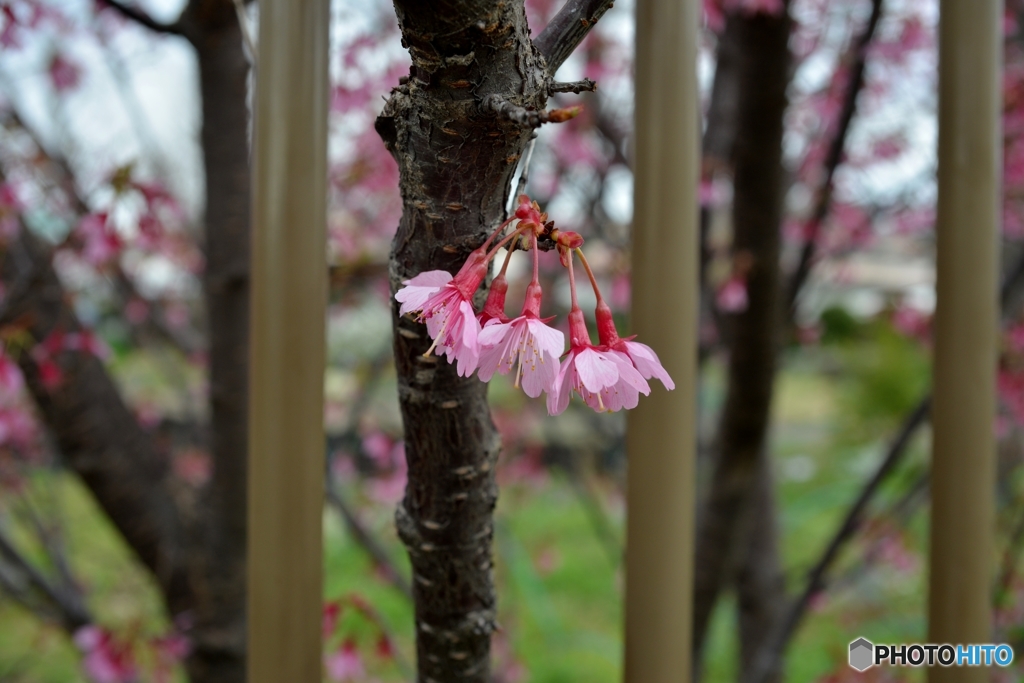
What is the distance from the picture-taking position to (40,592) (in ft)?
5.26

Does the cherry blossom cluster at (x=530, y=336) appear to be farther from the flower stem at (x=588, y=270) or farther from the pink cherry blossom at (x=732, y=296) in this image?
the pink cherry blossom at (x=732, y=296)

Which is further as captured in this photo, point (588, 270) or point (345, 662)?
point (345, 662)

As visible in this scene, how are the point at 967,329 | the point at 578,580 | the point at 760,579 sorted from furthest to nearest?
the point at 578,580 → the point at 760,579 → the point at 967,329

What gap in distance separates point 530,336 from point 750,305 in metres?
0.93

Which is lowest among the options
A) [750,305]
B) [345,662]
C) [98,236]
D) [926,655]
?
[345,662]

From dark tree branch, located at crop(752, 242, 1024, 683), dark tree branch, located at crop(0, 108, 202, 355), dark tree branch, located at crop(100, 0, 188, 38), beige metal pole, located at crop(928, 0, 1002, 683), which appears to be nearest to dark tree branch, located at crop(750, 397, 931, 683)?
dark tree branch, located at crop(752, 242, 1024, 683)

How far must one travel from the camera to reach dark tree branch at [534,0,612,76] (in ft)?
1.43

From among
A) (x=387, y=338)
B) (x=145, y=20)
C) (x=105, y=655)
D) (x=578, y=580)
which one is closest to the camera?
(x=145, y=20)

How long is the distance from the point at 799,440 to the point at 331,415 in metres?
3.84

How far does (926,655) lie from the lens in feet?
2.10

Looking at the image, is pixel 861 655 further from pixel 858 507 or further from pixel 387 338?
pixel 387 338

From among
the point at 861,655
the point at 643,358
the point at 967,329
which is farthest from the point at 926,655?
the point at 643,358

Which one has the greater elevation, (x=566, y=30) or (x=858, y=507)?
(x=566, y=30)

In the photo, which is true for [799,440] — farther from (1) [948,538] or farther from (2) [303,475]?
(2) [303,475]
